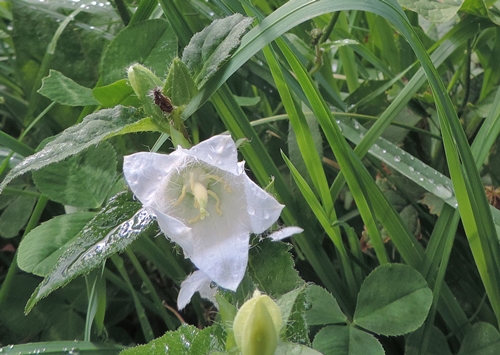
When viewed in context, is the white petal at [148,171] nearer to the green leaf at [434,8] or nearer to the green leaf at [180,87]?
the green leaf at [180,87]

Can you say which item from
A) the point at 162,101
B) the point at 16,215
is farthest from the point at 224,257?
the point at 16,215

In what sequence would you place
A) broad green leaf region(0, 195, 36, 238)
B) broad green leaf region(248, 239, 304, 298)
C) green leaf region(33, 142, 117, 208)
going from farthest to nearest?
broad green leaf region(0, 195, 36, 238)
green leaf region(33, 142, 117, 208)
broad green leaf region(248, 239, 304, 298)

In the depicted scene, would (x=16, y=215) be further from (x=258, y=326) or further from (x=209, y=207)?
(x=258, y=326)

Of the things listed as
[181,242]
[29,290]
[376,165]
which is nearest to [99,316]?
[29,290]

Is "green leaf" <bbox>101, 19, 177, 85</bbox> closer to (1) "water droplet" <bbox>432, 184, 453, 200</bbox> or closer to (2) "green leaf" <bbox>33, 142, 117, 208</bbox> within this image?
(2) "green leaf" <bbox>33, 142, 117, 208</bbox>

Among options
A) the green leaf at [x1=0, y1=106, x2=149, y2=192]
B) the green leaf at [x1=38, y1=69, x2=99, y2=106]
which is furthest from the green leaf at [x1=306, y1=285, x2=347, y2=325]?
the green leaf at [x1=38, y1=69, x2=99, y2=106]

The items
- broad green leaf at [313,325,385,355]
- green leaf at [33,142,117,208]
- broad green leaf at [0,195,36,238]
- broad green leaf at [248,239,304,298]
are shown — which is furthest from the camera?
broad green leaf at [0,195,36,238]

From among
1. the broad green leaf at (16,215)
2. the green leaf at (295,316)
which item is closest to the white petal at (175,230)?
the green leaf at (295,316)
